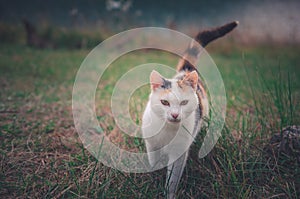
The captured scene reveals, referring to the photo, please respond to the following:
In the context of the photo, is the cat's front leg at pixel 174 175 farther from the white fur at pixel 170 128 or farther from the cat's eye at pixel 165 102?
the cat's eye at pixel 165 102

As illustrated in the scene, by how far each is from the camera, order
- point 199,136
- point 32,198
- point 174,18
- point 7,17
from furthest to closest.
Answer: point 174,18 → point 7,17 → point 199,136 → point 32,198

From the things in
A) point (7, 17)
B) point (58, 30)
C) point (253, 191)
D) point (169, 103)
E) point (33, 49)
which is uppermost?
point (7, 17)

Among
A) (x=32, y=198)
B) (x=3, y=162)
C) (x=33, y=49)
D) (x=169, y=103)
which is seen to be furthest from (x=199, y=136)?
(x=33, y=49)

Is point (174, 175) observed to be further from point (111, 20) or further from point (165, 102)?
point (111, 20)

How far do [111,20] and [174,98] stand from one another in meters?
5.66

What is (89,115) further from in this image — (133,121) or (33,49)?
(33,49)

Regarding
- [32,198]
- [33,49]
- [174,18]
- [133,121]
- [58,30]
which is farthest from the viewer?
[174,18]

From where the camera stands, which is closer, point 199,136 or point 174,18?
point 199,136

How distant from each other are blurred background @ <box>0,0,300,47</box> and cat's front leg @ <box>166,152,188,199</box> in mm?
5027

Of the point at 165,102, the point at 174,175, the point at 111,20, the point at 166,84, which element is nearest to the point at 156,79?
the point at 166,84

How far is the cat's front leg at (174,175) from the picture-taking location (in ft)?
5.44

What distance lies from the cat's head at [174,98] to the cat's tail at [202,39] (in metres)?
0.64

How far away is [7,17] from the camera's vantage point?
6961 mm

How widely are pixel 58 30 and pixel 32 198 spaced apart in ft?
18.5
